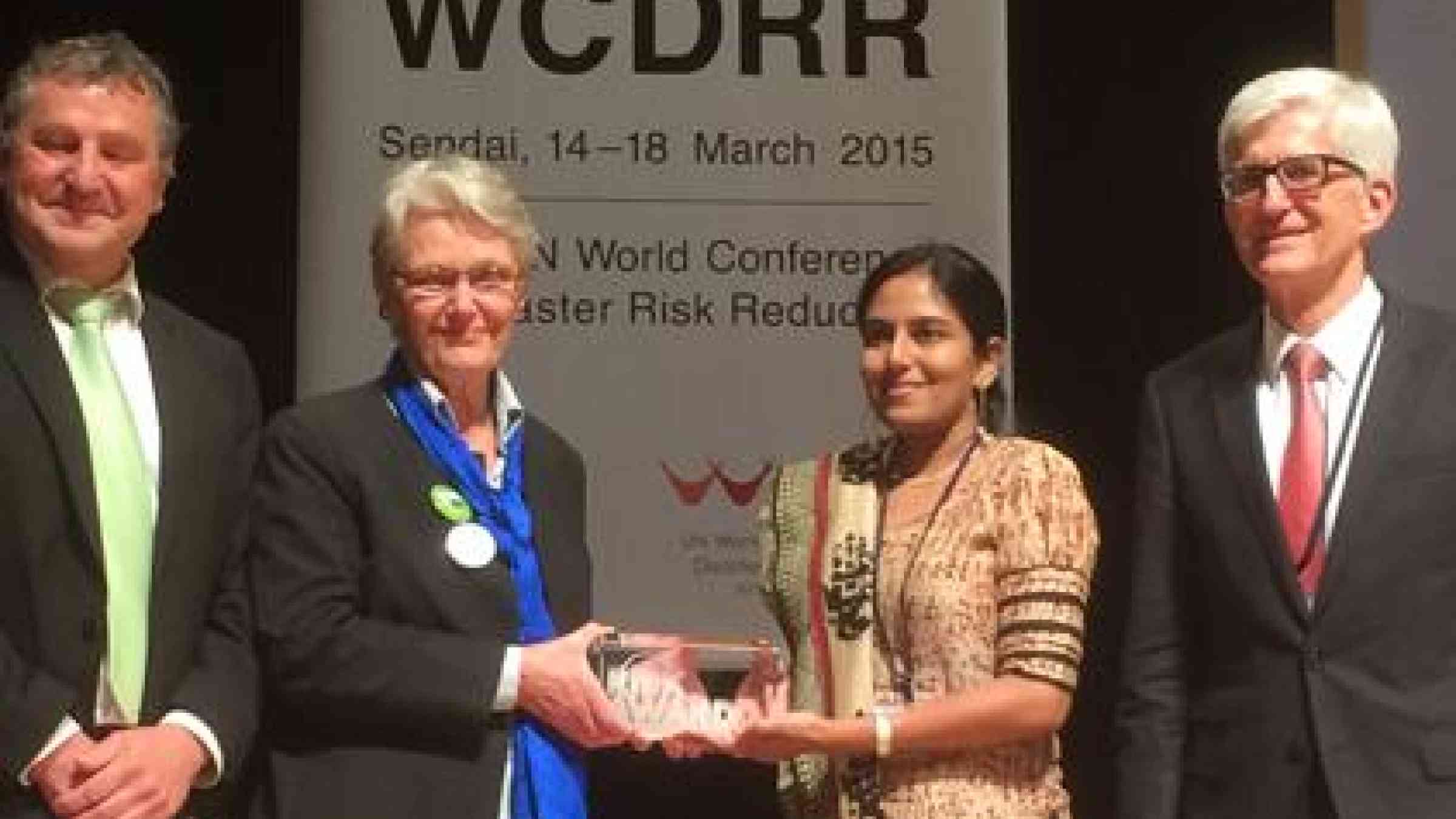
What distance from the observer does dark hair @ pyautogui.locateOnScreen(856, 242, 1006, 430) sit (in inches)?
135

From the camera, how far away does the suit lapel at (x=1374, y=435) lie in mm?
3180

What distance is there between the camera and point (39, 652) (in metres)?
3.13

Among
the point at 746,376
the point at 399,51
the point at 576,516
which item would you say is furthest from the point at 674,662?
the point at 399,51

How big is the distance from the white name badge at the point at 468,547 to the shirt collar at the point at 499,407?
0.16 meters

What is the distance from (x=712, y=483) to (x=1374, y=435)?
1735mm

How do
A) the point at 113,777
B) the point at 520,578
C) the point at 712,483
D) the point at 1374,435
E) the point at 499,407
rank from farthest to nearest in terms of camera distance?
the point at 712,483 < the point at 499,407 < the point at 520,578 < the point at 1374,435 < the point at 113,777

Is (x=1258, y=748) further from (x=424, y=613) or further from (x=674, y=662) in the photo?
(x=424, y=613)

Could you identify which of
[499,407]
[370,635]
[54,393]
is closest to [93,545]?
[54,393]

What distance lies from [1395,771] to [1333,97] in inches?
34.0

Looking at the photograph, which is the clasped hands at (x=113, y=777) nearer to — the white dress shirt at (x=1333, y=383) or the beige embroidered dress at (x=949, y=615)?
the beige embroidered dress at (x=949, y=615)

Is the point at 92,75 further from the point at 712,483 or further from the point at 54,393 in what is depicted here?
the point at 712,483

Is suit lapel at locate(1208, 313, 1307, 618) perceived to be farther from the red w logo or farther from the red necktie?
the red w logo

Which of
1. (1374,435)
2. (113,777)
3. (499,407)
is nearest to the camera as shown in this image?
(113,777)

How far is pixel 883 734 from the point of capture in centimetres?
327
